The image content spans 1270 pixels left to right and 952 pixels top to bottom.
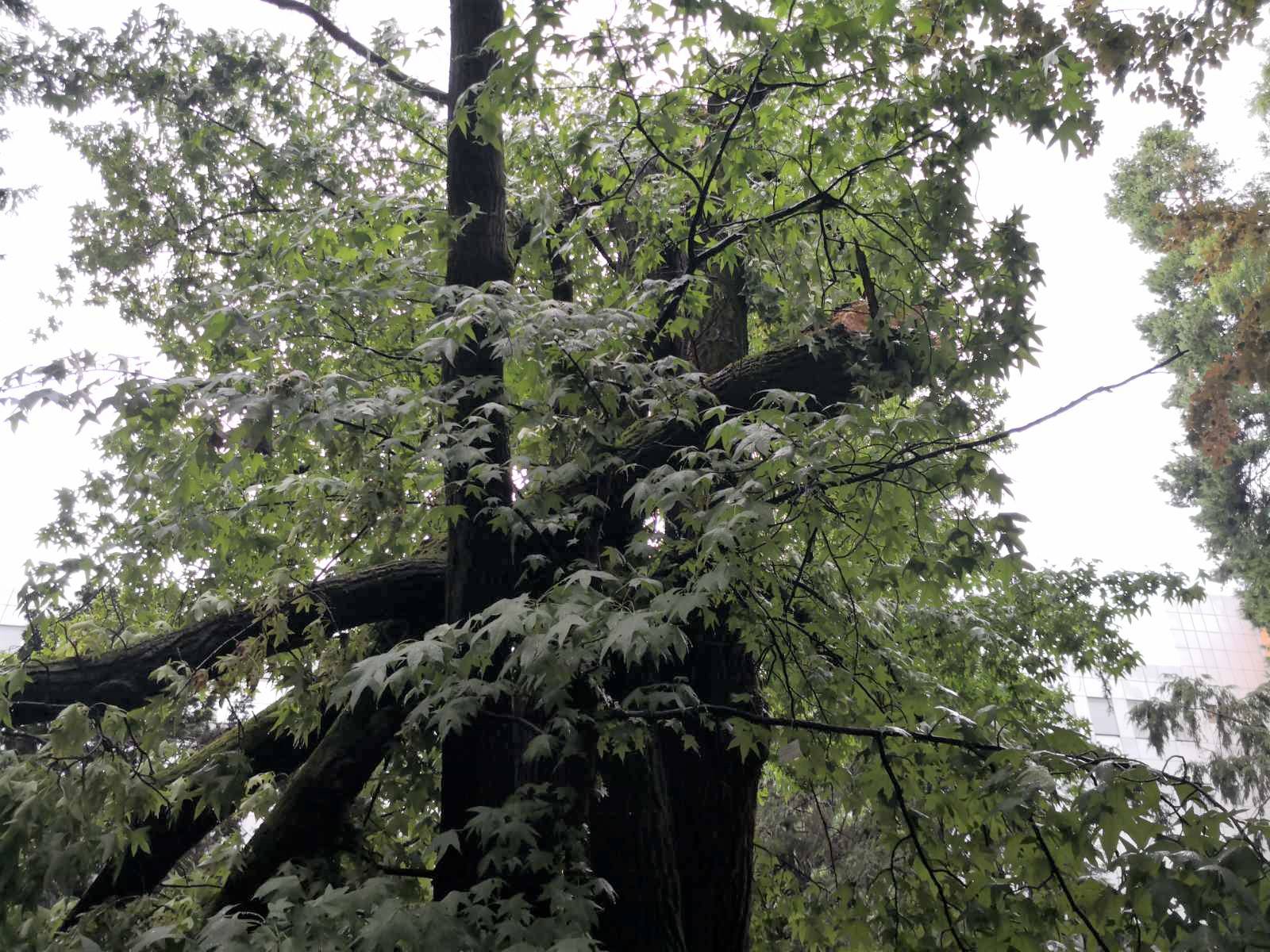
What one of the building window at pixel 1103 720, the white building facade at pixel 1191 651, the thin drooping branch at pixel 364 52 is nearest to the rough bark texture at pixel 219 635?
the thin drooping branch at pixel 364 52

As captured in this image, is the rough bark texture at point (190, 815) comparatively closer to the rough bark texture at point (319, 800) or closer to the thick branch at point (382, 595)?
the rough bark texture at point (319, 800)

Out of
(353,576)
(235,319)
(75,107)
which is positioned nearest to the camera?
(235,319)

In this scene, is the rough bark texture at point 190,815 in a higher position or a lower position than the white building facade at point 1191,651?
lower

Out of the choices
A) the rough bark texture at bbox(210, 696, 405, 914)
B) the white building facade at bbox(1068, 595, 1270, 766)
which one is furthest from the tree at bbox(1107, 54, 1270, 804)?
the white building facade at bbox(1068, 595, 1270, 766)

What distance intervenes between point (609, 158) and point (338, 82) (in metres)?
3.30

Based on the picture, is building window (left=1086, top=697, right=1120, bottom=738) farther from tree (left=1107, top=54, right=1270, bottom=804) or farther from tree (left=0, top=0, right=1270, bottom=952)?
tree (left=0, top=0, right=1270, bottom=952)

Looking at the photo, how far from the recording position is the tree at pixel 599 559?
2617 mm

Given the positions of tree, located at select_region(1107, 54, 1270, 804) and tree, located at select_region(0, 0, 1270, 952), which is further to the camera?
tree, located at select_region(1107, 54, 1270, 804)

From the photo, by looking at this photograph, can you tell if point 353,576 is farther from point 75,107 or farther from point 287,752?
point 75,107

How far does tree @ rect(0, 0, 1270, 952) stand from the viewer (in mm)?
2617

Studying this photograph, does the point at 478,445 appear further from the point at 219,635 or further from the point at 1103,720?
the point at 1103,720

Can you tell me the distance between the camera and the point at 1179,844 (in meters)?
2.00

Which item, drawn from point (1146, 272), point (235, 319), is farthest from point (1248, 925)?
point (1146, 272)

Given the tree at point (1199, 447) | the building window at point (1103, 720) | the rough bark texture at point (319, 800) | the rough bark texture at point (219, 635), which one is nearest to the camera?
the rough bark texture at point (319, 800)
